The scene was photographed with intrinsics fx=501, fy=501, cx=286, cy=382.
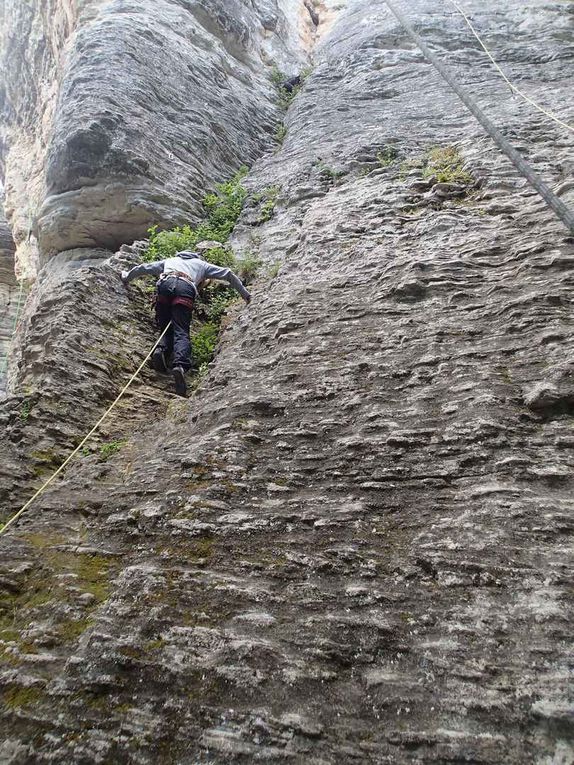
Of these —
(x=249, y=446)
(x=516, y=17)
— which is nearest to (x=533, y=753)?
(x=249, y=446)

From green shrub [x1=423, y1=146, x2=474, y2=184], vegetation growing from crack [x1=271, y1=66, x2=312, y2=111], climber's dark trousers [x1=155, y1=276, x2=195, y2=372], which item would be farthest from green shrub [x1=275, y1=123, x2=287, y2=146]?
climber's dark trousers [x1=155, y1=276, x2=195, y2=372]

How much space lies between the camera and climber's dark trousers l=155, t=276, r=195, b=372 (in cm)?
642

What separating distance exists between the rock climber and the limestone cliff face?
0.31 metres

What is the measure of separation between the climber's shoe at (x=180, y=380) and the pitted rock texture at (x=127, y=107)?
4.03m

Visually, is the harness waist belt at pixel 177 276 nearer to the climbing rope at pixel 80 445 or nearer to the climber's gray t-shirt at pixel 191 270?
the climber's gray t-shirt at pixel 191 270

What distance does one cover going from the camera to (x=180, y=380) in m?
6.22

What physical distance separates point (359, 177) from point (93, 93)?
222 inches

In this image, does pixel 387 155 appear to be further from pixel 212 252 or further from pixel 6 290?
pixel 6 290

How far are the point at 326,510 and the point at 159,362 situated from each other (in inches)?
144

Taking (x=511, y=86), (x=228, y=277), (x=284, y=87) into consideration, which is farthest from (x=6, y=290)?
(x=511, y=86)

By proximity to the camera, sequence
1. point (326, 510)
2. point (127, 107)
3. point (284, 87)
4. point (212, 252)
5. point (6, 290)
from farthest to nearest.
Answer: point (6, 290) → point (284, 87) → point (127, 107) → point (212, 252) → point (326, 510)

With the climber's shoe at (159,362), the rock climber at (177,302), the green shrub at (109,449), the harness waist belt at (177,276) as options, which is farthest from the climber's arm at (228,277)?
the green shrub at (109,449)

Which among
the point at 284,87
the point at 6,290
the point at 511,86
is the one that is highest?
the point at 284,87

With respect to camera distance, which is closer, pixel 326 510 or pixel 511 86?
pixel 326 510
